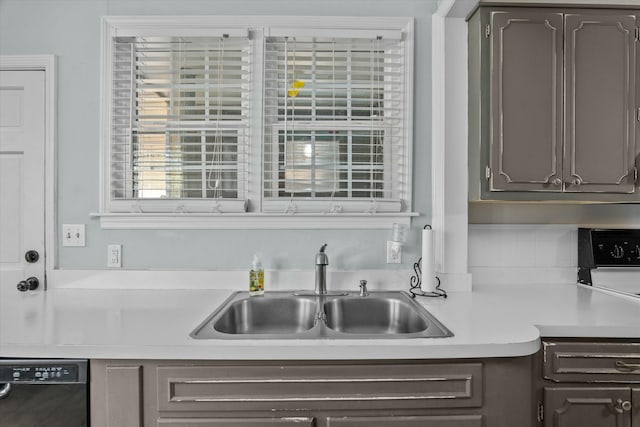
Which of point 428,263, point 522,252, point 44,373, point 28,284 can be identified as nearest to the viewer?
point 44,373

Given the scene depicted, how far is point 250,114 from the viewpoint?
2.02m

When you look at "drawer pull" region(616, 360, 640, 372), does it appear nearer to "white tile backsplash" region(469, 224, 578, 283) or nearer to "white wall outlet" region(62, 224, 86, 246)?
"white tile backsplash" region(469, 224, 578, 283)

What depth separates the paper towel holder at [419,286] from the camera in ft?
5.97

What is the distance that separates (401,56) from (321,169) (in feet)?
2.29

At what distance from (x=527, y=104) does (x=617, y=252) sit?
911 millimetres

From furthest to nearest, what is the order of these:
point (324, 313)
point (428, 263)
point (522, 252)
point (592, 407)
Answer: point (522, 252)
point (428, 263)
point (324, 313)
point (592, 407)

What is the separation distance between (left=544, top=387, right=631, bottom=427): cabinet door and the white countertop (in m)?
0.19

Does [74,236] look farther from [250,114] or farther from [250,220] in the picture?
[250,114]

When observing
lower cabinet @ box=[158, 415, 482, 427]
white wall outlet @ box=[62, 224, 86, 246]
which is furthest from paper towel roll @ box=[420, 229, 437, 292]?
white wall outlet @ box=[62, 224, 86, 246]

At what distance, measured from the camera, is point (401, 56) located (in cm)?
203

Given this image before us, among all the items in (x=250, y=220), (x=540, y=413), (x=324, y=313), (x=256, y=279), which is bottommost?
(x=540, y=413)

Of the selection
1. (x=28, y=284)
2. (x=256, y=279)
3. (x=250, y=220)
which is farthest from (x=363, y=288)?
(x=28, y=284)

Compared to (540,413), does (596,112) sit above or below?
above

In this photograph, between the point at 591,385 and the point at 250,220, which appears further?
the point at 250,220
